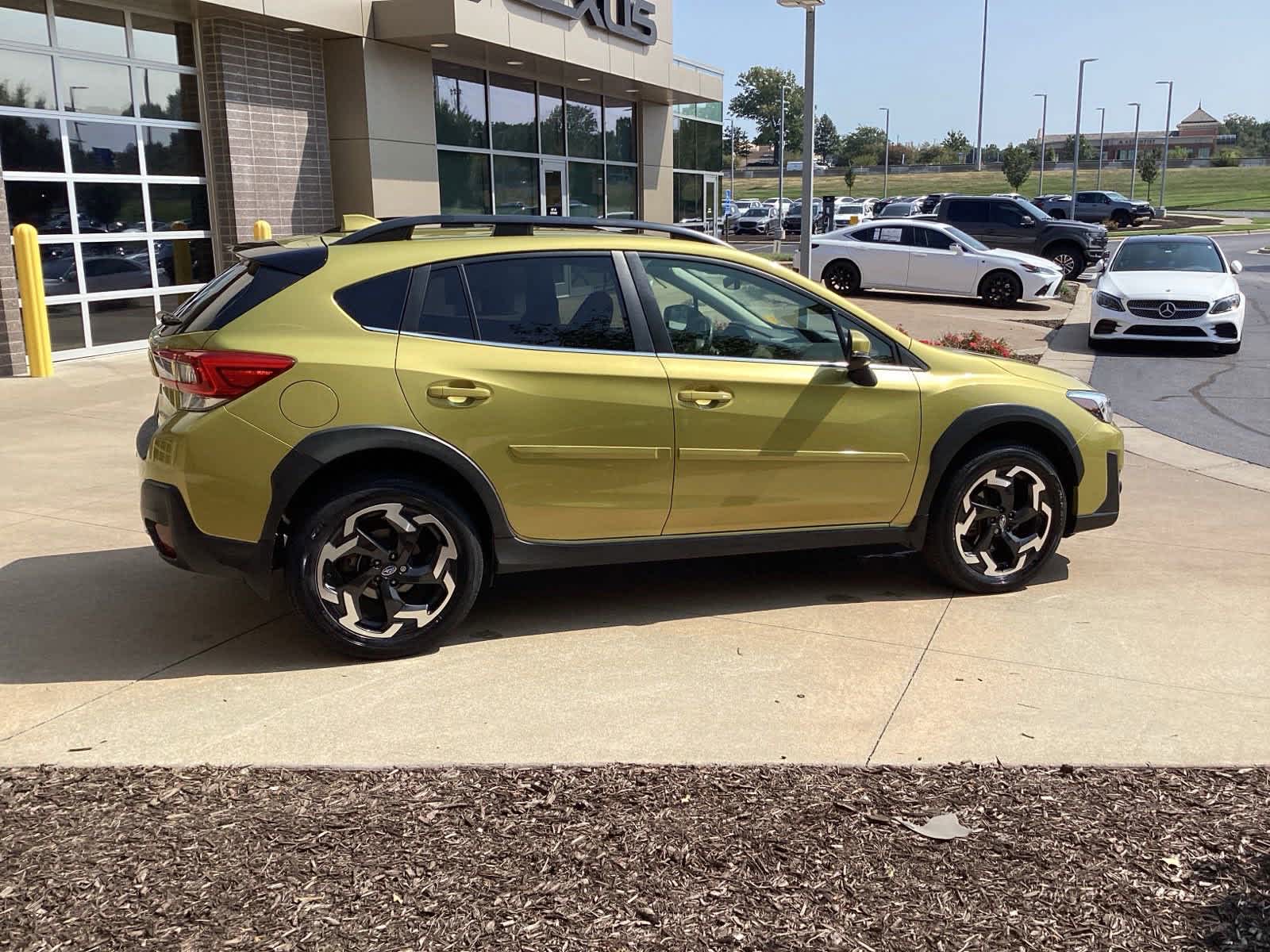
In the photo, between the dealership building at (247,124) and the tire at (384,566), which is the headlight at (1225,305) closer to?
the dealership building at (247,124)

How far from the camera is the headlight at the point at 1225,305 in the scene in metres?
15.1

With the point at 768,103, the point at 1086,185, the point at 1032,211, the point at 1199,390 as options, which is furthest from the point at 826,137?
the point at 1199,390

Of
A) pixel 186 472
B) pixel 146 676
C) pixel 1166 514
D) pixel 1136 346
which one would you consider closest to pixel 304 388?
pixel 186 472

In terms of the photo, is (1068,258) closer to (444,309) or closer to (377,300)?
(444,309)

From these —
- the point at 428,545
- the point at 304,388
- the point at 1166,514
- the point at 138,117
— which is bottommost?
the point at 1166,514

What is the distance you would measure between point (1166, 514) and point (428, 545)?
15.7 ft

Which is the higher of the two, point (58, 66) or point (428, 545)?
point (58, 66)

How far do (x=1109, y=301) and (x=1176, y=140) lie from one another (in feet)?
625

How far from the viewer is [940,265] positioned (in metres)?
21.5

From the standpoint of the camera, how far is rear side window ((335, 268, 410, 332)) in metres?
4.63

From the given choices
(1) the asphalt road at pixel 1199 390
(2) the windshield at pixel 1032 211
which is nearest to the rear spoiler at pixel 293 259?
(1) the asphalt road at pixel 1199 390

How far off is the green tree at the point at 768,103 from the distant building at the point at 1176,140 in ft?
100

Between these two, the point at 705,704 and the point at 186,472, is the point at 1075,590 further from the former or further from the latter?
the point at 186,472

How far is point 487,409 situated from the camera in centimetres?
466
